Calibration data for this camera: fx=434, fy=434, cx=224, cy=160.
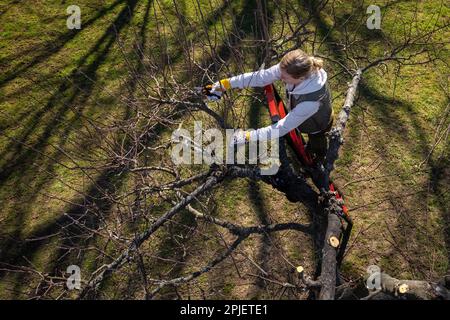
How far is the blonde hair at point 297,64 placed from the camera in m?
2.67

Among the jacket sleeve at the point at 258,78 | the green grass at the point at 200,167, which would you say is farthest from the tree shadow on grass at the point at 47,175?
the jacket sleeve at the point at 258,78

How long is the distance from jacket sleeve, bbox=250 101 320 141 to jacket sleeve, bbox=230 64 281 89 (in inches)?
11.5

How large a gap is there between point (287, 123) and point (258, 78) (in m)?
0.41

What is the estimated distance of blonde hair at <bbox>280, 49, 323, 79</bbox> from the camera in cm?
267

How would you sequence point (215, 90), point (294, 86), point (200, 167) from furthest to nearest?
point (200, 167)
point (215, 90)
point (294, 86)

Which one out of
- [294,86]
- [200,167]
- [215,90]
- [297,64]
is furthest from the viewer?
[200,167]

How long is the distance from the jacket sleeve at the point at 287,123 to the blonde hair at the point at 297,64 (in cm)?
19

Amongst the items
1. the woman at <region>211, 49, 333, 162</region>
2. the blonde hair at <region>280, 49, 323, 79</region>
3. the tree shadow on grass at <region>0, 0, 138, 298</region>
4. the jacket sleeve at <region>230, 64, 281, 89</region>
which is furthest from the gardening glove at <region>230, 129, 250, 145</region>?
the tree shadow on grass at <region>0, 0, 138, 298</region>

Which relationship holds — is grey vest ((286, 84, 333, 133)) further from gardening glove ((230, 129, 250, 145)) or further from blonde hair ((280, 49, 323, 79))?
gardening glove ((230, 129, 250, 145))

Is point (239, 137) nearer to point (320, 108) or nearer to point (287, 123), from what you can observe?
point (287, 123)

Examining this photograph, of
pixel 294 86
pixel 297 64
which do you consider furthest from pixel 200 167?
pixel 297 64

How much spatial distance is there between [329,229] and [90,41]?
4114 mm

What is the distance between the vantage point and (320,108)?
307cm
